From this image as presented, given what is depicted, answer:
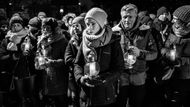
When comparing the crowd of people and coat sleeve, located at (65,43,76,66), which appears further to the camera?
coat sleeve, located at (65,43,76,66)

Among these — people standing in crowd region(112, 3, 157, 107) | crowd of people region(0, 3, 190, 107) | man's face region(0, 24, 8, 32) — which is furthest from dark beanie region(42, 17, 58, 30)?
man's face region(0, 24, 8, 32)

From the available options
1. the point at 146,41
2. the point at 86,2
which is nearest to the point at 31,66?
the point at 146,41

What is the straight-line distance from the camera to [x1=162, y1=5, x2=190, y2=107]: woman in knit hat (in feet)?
13.0

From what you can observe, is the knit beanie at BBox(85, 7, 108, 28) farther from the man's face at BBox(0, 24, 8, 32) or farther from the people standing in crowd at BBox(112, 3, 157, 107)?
the man's face at BBox(0, 24, 8, 32)

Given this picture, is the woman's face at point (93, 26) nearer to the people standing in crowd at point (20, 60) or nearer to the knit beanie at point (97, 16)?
the knit beanie at point (97, 16)

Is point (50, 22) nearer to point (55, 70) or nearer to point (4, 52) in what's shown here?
point (55, 70)

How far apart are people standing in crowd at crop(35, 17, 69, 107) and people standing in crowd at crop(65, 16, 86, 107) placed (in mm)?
104

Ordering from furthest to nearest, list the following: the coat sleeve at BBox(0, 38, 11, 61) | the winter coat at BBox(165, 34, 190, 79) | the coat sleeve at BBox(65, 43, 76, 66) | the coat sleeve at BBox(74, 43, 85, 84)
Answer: the coat sleeve at BBox(0, 38, 11, 61), the winter coat at BBox(165, 34, 190, 79), the coat sleeve at BBox(65, 43, 76, 66), the coat sleeve at BBox(74, 43, 85, 84)

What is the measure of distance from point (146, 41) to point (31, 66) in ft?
6.42

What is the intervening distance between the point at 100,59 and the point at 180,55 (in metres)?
1.45

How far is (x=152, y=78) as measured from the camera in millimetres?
4766

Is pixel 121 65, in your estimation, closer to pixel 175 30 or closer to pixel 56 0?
pixel 175 30

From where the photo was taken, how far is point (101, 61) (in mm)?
3078

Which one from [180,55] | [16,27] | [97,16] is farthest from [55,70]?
[180,55]
